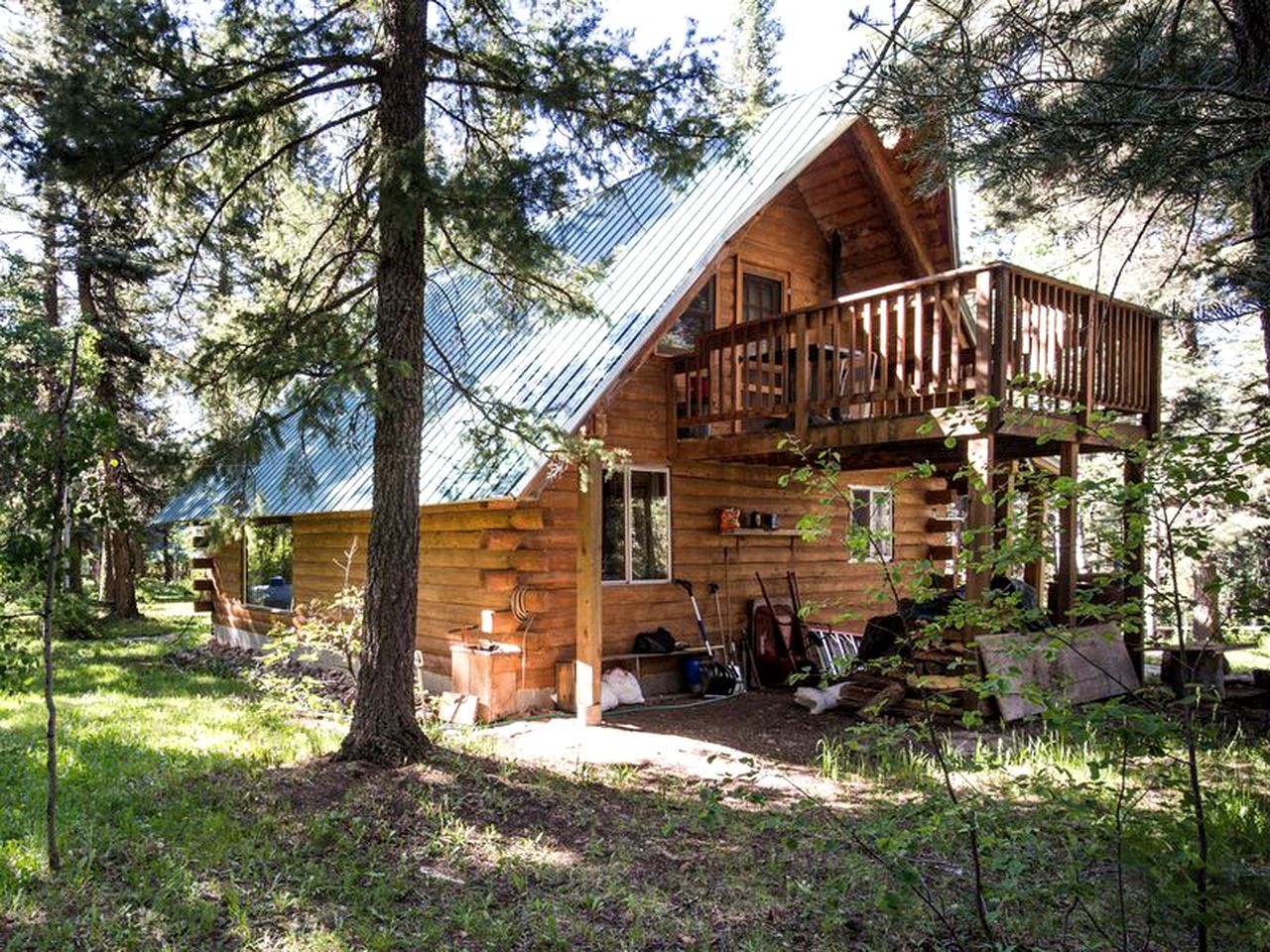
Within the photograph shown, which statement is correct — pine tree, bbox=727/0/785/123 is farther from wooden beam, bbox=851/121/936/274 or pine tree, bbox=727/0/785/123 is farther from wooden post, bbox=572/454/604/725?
wooden post, bbox=572/454/604/725

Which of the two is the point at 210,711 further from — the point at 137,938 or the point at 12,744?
the point at 137,938

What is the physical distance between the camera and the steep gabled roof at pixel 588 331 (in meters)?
8.84

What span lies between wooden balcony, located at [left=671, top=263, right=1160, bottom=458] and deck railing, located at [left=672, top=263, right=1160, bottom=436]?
0.05 feet

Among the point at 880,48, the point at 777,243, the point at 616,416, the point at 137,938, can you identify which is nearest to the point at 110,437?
the point at 137,938

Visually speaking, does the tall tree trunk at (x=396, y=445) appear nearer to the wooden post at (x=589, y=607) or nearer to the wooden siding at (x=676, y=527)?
the wooden siding at (x=676, y=527)

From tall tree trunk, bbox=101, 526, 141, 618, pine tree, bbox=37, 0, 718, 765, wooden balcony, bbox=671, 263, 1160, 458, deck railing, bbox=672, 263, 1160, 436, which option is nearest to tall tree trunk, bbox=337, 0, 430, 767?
pine tree, bbox=37, 0, 718, 765

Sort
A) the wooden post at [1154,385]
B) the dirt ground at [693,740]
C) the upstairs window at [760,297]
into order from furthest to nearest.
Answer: the upstairs window at [760,297] < the wooden post at [1154,385] < the dirt ground at [693,740]

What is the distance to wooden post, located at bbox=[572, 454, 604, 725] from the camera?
29.7 ft

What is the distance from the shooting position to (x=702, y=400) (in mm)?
11062

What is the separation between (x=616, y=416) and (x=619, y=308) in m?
1.44

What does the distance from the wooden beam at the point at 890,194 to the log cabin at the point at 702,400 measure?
3 cm

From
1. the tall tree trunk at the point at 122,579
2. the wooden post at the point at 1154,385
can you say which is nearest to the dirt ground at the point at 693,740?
the wooden post at the point at 1154,385

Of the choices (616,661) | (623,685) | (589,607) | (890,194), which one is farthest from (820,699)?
(890,194)

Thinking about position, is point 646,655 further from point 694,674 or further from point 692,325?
point 692,325
